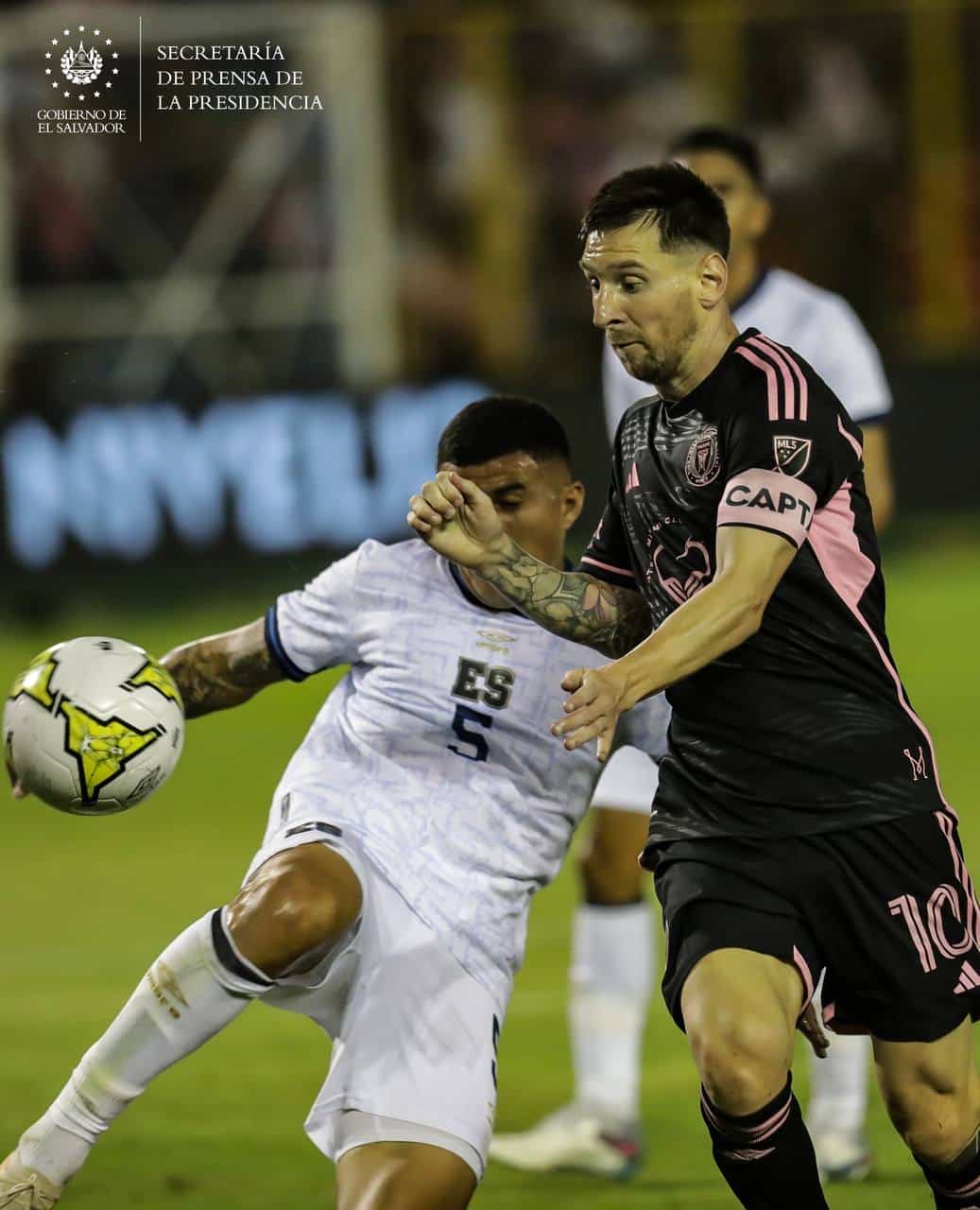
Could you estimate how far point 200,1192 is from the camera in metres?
4.56

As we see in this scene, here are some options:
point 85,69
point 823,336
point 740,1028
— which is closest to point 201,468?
point 85,69

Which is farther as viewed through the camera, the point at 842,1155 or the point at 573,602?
the point at 842,1155

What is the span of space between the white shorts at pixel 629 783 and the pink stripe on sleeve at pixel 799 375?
1307 mm

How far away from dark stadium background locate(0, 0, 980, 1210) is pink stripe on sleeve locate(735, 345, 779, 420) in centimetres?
840

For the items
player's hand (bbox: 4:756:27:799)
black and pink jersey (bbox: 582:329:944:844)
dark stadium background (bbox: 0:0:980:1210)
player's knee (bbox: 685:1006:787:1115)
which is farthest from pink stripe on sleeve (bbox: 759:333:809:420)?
dark stadium background (bbox: 0:0:980:1210)

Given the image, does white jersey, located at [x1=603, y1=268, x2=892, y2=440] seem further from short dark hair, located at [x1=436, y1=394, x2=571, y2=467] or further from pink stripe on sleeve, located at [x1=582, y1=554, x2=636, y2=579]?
pink stripe on sleeve, located at [x1=582, y1=554, x2=636, y2=579]

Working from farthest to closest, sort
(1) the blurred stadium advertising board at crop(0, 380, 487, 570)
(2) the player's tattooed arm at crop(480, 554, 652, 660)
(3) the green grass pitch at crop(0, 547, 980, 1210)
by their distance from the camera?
1. (1) the blurred stadium advertising board at crop(0, 380, 487, 570)
2. (3) the green grass pitch at crop(0, 547, 980, 1210)
3. (2) the player's tattooed arm at crop(480, 554, 652, 660)

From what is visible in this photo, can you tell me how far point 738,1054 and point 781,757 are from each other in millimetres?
486

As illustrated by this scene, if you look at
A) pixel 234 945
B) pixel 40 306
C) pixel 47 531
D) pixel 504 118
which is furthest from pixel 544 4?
pixel 234 945

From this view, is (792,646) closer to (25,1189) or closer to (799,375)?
(799,375)

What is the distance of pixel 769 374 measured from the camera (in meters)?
3.44

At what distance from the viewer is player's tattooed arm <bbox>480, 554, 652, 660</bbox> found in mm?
3633

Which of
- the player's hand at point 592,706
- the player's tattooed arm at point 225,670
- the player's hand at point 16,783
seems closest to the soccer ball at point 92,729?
the player's hand at point 16,783

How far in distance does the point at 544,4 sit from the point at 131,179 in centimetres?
312
